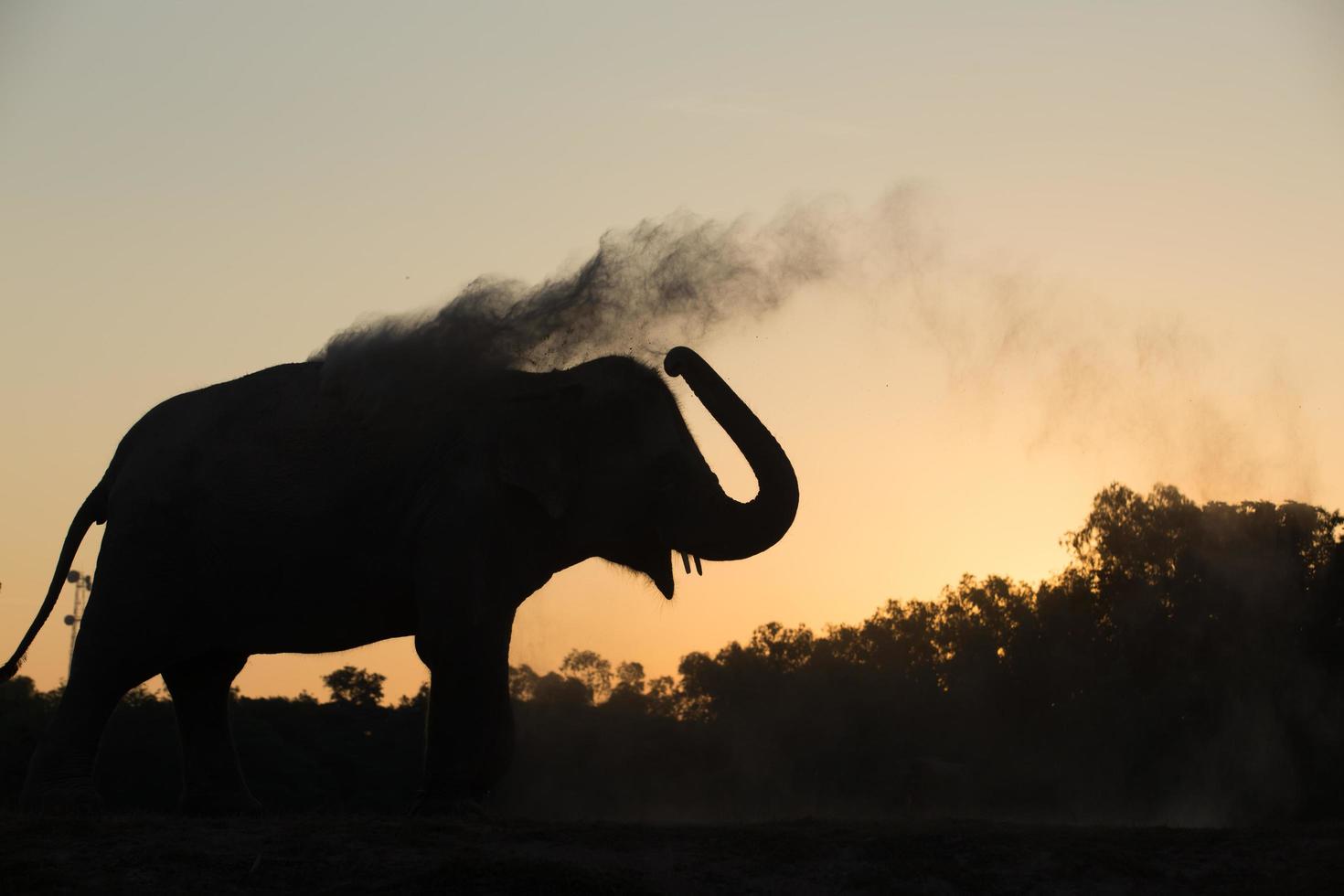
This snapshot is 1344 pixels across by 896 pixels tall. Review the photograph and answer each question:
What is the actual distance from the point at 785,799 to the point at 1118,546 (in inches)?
721

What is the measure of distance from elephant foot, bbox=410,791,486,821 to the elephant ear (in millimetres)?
3364

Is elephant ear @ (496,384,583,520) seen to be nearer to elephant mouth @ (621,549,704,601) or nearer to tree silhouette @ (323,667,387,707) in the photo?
elephant mouth @ (621,549,704,601)

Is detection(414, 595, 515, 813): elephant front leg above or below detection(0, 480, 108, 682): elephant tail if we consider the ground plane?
below

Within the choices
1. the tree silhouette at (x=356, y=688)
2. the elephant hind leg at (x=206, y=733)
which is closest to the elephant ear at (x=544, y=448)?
the elephant hind leg at (x=206, y=733)

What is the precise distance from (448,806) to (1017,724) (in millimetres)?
30909

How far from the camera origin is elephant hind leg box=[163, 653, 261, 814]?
71.8 ft

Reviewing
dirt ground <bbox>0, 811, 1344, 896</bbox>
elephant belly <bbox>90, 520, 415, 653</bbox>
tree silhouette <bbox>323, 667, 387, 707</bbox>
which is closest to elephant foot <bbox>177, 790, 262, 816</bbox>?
elephant belly <bbox>90, 520, 415, 653</bbox>

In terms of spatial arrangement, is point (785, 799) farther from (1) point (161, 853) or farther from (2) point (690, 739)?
(1) point (161, 853)

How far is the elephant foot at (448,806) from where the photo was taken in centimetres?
1906

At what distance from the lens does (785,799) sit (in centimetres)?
4006

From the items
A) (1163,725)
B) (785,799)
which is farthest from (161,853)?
(1163,725)

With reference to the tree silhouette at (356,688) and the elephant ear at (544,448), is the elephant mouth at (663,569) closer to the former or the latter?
the elephant ear at (544,448)

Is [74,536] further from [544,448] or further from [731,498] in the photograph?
[731,498]

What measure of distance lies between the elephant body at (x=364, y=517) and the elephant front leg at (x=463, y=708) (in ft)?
0.44
